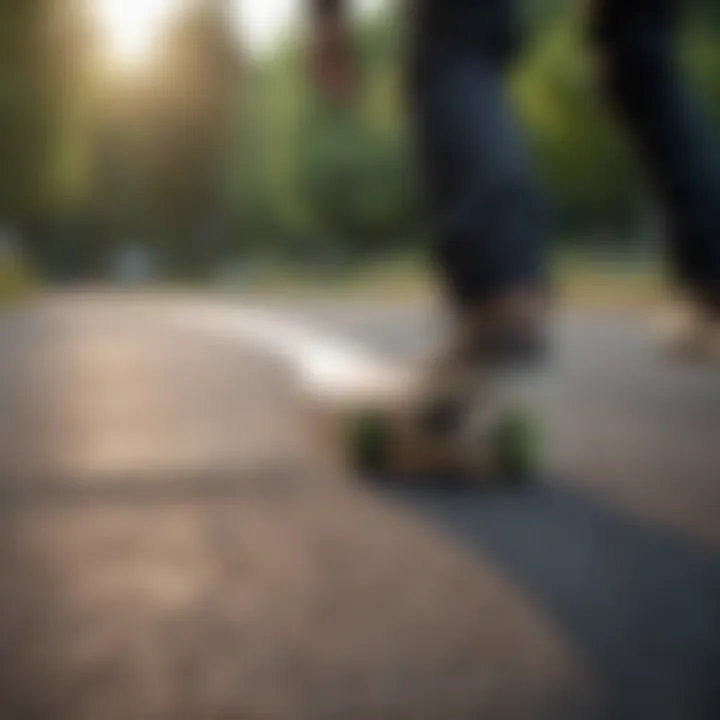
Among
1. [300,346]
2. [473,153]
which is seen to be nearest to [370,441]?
[473,153]

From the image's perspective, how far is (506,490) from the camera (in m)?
0.71

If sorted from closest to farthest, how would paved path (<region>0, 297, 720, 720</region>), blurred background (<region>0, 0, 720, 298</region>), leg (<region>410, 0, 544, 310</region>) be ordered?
paved path (<region>0, 297, 720, 720</region>), leg (<region>410, 0, 544, 310</region>), blurred background (<region>0, 0, 720, 298</region>)

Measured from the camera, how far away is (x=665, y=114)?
765 millimetres

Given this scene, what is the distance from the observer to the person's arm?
0.79 metres

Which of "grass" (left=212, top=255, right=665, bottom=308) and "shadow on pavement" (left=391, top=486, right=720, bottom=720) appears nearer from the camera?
"shadow on pavement" (left=391, top=486, right=720, bottom=720)

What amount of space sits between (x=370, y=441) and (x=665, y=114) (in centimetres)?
28

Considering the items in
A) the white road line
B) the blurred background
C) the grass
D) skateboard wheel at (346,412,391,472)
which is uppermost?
the blurred background

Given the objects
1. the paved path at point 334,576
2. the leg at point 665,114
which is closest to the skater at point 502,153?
the leg at point 665,114

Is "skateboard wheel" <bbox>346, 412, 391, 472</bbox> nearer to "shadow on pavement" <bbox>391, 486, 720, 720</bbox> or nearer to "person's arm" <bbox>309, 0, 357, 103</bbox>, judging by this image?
"shadow on pavement" <bbox>391, 486, 720, 720</bbox>

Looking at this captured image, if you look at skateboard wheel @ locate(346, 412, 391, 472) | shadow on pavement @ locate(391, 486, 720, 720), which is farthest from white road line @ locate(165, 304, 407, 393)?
shadow on pavement @ locate(391, 486, 720, 720)

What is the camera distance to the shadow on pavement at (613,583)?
0.40 meters

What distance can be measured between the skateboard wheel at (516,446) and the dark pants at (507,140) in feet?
0.28

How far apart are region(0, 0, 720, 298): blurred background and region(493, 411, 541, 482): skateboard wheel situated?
0.14m

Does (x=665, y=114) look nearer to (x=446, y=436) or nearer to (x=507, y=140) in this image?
(x=507, y=140)
